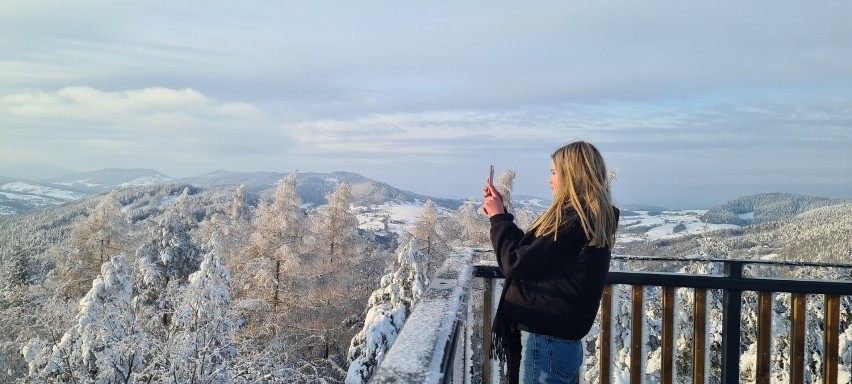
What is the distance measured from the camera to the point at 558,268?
2373mm

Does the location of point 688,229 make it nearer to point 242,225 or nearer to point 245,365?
point 245,365

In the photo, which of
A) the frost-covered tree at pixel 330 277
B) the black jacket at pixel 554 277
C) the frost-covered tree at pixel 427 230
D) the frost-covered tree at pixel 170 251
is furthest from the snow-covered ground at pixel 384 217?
the black jacket at pixel 554 277

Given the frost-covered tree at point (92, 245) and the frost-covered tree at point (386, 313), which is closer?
the frost-covered tree at point (386, 313)

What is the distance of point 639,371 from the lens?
3.16m

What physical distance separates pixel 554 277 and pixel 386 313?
29.8 ft

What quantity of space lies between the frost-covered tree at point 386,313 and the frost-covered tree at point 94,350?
3872 mm

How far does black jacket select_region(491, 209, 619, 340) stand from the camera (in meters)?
2.33

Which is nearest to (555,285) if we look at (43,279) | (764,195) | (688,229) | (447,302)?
(447,302)

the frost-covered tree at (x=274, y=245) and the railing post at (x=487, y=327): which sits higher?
the railing post at (x=487, y=327)

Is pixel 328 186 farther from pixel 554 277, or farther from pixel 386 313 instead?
pixel 554 277

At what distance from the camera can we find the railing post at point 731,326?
3.14 meters

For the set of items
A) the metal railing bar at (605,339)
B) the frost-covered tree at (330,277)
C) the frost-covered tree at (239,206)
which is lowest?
the frost-covered tree at (330,277)

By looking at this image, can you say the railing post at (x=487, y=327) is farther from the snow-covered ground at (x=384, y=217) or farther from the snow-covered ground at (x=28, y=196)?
the snow-covered ground at (x=28, y=196)

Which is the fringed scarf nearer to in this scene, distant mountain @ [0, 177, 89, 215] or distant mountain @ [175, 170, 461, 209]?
distant mountain @ [175, 170, 461, 209]
